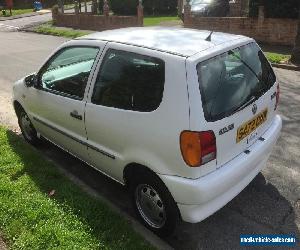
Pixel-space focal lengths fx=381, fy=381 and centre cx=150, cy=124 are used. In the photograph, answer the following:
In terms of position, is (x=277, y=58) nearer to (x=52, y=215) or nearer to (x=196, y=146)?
(x=196, y=146)

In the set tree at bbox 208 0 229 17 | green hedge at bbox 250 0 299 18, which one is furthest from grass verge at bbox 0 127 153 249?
tree at bbox 208 0 229 17

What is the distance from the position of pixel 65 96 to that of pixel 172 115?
5.74 feet

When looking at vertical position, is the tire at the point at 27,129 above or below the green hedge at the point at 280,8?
below

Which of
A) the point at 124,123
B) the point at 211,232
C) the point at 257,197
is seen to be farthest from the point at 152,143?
the point at 257,197

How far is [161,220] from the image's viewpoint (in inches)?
150

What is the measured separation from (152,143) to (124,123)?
1.34ft

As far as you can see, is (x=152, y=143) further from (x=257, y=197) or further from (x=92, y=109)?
(x=257, y=197)

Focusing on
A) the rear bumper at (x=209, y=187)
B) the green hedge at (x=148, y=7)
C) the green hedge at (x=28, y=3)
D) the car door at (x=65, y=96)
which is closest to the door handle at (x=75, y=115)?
the car door at (x=65, y=96)

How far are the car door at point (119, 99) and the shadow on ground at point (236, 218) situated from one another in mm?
523

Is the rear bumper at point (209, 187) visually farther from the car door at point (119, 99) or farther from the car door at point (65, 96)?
the car door at point (65, 96)

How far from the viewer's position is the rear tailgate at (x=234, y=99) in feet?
10.9

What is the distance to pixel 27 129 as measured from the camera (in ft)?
19.5

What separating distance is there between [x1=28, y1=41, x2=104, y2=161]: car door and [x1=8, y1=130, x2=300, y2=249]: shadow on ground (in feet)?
2.18

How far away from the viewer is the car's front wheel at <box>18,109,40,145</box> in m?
5.79
